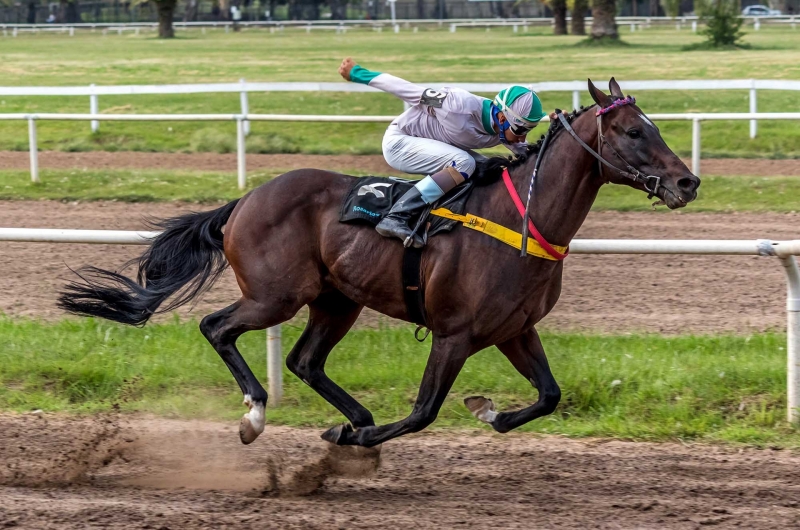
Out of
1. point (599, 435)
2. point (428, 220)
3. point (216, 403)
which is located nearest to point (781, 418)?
point (599, 435)

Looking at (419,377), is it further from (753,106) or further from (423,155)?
(753,106)

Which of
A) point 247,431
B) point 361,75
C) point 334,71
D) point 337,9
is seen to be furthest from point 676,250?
point 337,9

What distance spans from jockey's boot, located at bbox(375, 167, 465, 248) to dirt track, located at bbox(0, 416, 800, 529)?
1.17 meters

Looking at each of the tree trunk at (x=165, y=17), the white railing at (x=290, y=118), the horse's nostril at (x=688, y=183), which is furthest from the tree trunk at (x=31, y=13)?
the horse's nostril at (x=688, y=183)

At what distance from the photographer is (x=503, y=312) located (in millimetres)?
4832

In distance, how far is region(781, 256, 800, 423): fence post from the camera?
562cm

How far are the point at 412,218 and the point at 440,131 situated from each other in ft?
1.81

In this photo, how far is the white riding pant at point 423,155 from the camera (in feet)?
17.1

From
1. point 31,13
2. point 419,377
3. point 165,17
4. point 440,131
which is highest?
point 31,13

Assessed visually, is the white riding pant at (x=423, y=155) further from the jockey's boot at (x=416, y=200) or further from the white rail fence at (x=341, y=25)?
the white rail fence at (x=341, y=25)

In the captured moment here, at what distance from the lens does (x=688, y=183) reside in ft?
14.9

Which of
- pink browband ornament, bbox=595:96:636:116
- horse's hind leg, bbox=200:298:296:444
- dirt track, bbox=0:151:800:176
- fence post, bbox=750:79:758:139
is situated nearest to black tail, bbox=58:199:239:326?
horse's hind leg, bbox=200:298:296:444

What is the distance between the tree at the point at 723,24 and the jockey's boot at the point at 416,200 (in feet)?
96.1

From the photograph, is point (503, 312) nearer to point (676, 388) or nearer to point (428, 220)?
point (428, 220)
